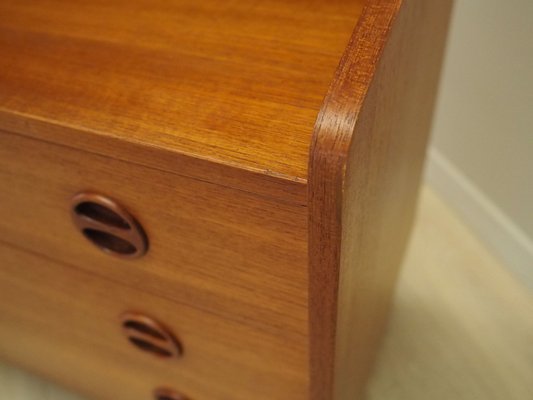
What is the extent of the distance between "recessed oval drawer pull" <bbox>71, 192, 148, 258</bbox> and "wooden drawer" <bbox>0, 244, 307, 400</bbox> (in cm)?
7

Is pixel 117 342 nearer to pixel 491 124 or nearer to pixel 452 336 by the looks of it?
pixel 452 336

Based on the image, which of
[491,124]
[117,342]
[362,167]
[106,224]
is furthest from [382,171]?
[491,124]

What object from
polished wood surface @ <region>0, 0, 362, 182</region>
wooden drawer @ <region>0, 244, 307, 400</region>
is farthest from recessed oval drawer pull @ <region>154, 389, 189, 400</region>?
polished wood surface @ <region>0, 0, 362, 182</region>

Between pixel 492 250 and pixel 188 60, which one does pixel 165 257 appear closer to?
pixel 188 60

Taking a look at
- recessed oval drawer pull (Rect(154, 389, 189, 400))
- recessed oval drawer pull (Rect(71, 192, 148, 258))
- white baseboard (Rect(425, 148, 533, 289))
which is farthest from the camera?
white baseboard (Rect(425, 148, 533, 289))

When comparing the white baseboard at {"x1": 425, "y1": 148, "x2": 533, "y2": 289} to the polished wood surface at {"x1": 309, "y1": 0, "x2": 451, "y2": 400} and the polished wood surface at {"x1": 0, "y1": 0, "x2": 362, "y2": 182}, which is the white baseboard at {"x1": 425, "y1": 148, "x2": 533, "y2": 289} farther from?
the polished wood surface at {"x1": 0, "y1": 0, "x2": 362, "y2": 182}

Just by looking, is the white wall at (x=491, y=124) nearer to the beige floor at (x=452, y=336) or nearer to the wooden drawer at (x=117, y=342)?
the beige floor at (x=452, y=336)

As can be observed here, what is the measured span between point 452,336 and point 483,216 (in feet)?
0.87

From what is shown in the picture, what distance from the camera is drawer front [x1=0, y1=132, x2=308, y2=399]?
393mm

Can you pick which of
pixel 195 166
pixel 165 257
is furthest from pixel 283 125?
pixel 165 257

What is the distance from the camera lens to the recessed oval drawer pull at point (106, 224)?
0.45 meters

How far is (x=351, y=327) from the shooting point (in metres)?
0.50

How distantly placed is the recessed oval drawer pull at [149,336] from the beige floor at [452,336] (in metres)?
0.34

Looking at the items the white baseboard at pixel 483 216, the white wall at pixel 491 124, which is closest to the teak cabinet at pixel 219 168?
the white wall at pixel 491 124
